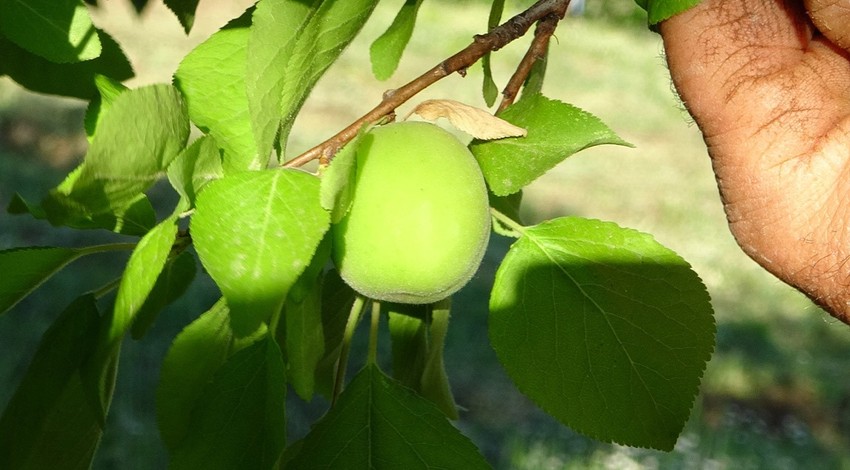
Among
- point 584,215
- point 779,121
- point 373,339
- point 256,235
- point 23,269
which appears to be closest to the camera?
point 256,235

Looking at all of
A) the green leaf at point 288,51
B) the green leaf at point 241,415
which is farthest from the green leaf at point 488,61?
the green leaf at point 241,415

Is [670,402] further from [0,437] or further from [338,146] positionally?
[0,437]

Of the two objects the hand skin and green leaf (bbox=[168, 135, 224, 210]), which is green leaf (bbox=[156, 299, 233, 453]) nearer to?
green leaf (bbox=[168, 135, 224, 210])

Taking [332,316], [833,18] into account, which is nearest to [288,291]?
[332,316]

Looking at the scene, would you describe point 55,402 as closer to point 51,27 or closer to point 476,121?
point 51,27

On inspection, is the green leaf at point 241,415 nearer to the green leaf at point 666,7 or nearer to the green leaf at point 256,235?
the green leaf at point 256,235

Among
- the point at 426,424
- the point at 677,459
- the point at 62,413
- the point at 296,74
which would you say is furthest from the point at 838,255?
the point at 677,459

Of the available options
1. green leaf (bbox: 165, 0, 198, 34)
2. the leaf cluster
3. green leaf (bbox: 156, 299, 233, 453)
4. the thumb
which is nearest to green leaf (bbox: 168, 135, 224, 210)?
the leaf cluster
